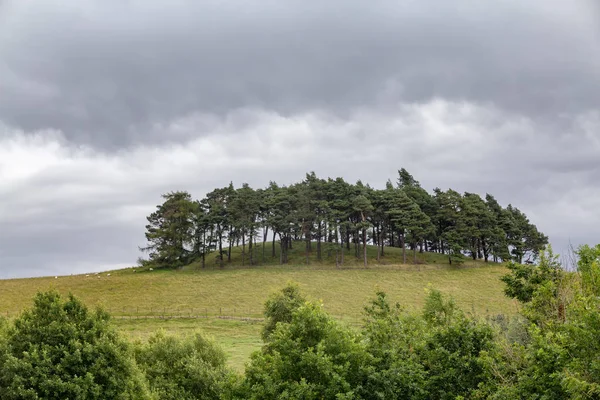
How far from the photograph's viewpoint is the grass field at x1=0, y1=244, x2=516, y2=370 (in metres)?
77.5

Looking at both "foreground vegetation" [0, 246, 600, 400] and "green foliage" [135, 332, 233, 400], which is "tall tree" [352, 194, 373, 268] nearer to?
"green foliage" [135, 332, 233, 400]

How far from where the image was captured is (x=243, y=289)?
322 ft

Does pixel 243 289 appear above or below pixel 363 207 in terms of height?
below

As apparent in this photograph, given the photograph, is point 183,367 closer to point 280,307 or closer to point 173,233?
point 280,307

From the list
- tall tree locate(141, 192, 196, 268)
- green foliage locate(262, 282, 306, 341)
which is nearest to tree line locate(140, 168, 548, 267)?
tall tree locate(141, 192, 196, 268)

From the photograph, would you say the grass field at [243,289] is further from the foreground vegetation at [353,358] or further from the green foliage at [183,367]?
the foreground vegetation at [353,358]

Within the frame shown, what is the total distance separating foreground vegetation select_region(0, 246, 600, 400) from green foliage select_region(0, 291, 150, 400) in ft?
0.21

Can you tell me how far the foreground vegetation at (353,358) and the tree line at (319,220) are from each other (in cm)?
8613

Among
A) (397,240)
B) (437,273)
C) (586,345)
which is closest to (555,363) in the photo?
(586,345)

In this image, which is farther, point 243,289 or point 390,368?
point 243,289

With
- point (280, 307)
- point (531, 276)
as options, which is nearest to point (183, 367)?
point (280, 307)

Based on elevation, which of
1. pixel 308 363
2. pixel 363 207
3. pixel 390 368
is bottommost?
pixel 390 368

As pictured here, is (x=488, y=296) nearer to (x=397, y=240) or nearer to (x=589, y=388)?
(x=397, y=240)

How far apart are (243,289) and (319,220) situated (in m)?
31.1
